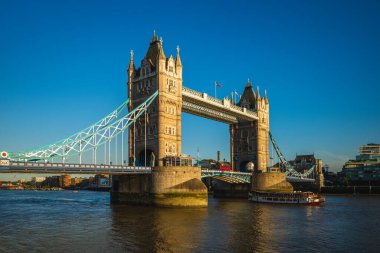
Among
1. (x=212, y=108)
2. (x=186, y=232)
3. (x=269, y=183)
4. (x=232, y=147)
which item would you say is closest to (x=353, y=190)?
(x=232, y=147)

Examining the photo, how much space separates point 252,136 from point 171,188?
50665 mm

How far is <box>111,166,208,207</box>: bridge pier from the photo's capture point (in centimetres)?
5803

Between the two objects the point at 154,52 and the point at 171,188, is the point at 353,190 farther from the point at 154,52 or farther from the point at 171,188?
the point at 171,188

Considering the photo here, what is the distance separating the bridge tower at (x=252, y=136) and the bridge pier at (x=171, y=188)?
45.0 m

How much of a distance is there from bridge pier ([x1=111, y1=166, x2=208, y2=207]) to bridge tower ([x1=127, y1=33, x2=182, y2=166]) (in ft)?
26.7

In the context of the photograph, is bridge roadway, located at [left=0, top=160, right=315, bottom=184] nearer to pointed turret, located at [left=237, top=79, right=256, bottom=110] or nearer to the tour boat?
the tour boat

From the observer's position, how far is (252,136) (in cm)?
10475

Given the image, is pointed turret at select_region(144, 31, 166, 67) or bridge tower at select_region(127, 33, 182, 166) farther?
pointed turret at select_region(144, 31, 166, 67)

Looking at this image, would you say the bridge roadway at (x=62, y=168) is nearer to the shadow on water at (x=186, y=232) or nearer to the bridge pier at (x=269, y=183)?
the shadow on water at (x=186, y=232)

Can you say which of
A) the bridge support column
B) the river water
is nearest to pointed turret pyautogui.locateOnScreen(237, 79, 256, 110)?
the bridge support column

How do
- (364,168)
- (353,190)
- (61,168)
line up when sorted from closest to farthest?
1. (61,168)
2. (353,190)
3. (364,168)

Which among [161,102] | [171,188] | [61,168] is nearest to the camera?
[61,168]

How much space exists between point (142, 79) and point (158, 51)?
20.0 ft

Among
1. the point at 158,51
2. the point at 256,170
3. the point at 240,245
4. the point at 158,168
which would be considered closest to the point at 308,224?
the point at 240,245
